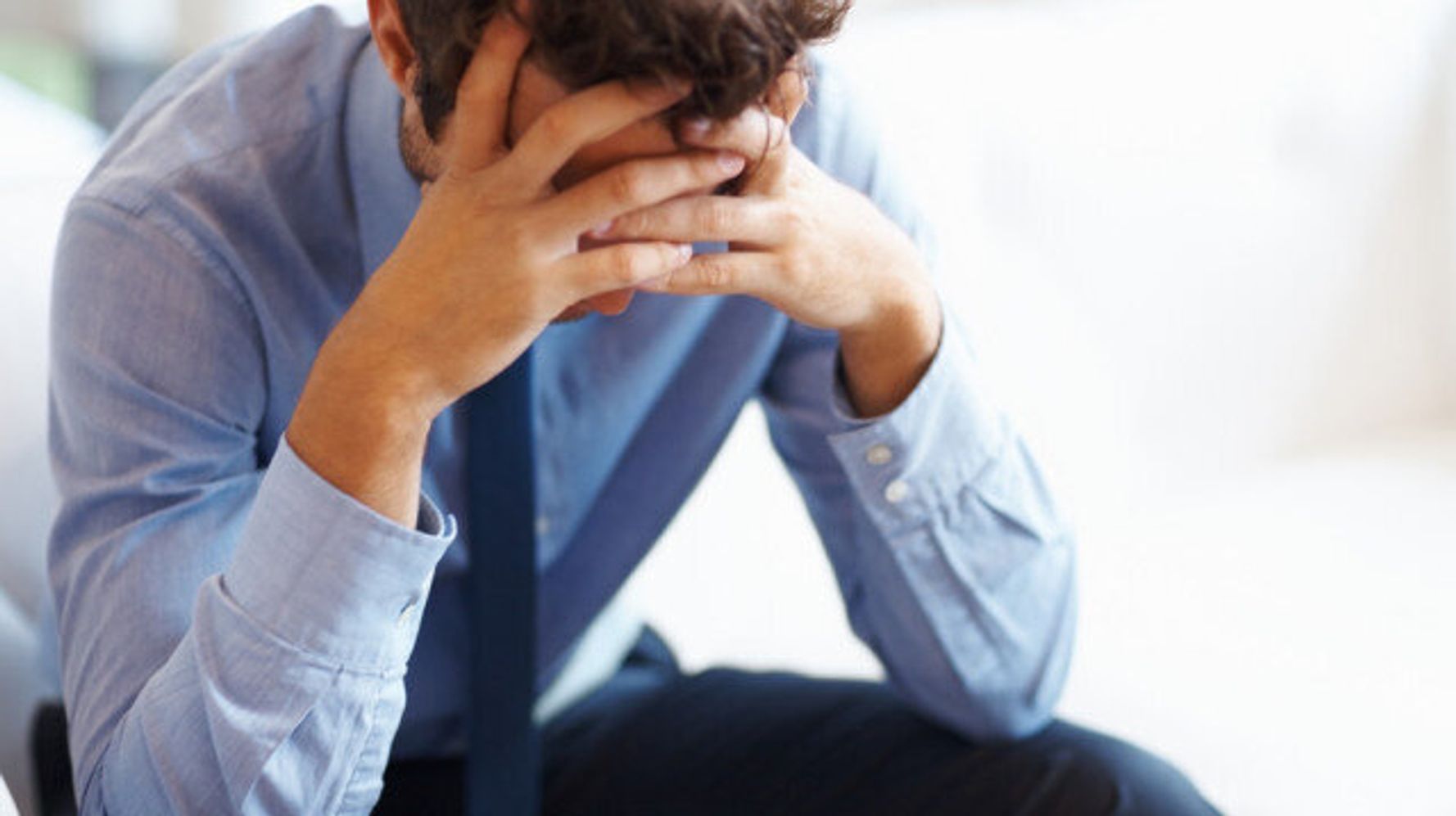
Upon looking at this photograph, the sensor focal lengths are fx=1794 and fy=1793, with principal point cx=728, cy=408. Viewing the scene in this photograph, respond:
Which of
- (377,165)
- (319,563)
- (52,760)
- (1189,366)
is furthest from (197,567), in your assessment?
(1189,366)

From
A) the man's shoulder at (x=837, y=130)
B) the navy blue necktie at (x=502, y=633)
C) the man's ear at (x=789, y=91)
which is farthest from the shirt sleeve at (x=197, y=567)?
the man's shoulder at (x=837, y=130)

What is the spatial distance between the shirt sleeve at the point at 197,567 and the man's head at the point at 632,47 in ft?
0.65

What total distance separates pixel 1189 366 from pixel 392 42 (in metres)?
1.00

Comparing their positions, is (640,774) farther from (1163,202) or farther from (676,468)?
(1163,202)

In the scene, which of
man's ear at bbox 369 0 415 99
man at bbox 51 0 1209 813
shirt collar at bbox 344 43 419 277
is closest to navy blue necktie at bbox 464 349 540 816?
man at bbox 51 0 1209 813

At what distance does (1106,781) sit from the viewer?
1090mm

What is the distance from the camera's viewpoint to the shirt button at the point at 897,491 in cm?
108

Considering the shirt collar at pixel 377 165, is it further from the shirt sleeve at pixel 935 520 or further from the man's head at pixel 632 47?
the shirt sleeve at pixel 935 520

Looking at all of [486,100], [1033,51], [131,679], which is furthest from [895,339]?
[1033,51]

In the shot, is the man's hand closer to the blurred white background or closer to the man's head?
the man's head

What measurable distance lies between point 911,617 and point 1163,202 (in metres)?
0.67

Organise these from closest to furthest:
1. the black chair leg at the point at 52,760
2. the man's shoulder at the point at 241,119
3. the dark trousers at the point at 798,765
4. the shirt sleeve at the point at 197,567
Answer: the shirt sleeve at the point at 197,567
the man's shoulder at the point at 241,119
the dark trousers at the point at 798,765
the black chair leg at the point at 52,760

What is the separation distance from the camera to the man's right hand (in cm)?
82

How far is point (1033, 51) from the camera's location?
163cm
